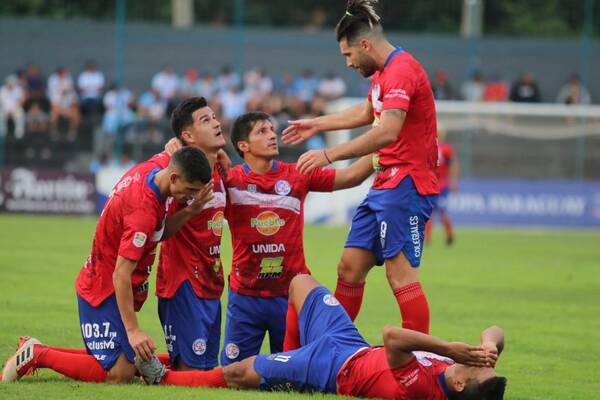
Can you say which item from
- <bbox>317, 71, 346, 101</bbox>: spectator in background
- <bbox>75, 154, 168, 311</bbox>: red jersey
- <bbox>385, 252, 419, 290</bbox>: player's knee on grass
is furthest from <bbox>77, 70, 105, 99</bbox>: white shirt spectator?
<bbox>385, 252, 419, 290</bbox>: player's knee on grass

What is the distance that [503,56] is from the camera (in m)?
33.2

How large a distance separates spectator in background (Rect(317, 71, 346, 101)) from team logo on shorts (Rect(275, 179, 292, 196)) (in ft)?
68.9


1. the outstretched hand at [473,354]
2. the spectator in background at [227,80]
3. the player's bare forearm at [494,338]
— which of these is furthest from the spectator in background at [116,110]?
the outstretched hand at [473,354]

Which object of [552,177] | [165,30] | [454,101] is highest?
[165,30]

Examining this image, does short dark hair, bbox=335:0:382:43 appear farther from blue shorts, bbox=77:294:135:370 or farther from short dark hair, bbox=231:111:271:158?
blue shorts, bbox=77:294:135:370

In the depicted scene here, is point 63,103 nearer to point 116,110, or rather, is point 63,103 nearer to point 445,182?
point 116,110

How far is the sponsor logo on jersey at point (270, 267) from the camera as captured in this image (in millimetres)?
9180

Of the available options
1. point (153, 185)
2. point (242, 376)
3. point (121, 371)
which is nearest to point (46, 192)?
point (121, 371)

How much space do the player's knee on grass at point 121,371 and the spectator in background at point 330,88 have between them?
2220 centimetres

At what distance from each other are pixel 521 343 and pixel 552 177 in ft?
61.0

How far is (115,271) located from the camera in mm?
8016

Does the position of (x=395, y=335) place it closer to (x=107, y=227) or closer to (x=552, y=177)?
(x=107, y=227)

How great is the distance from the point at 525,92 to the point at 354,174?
2352 cm

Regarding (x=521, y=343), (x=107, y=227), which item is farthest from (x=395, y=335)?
(x=521, y=343)
